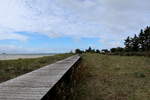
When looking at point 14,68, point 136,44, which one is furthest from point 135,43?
point 14,68

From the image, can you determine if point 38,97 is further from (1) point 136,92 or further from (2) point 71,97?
(1) point 136,92

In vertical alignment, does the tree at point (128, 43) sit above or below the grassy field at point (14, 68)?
above

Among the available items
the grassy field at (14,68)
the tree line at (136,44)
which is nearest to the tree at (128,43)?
the tree line at (136,44)

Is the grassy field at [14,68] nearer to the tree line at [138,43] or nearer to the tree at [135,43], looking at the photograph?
the tree line at [138,43]

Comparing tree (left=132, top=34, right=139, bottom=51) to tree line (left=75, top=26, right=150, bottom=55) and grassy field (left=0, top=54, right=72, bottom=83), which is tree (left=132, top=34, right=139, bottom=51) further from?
grassy field (left=0, top=54, right=72, bottom=83)

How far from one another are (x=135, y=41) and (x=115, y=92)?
41.9 meters

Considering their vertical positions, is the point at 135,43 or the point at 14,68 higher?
the point at 135,43

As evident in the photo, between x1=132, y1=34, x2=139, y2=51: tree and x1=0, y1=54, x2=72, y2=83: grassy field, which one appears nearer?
x1=0, y1=54, x2=72, y2=83: grassy field

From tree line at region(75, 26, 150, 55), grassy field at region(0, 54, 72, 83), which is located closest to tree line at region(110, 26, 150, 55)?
tree line at region(75, 26, 150, 55)

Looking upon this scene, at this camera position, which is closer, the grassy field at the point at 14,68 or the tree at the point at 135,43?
the grassy field at the point at 14,68

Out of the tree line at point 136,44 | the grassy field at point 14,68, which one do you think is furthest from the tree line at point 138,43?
the grassy field at point 14,68

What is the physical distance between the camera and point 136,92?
18.8ft

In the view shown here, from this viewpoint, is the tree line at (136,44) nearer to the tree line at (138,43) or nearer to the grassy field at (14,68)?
the tree line at (138,43)

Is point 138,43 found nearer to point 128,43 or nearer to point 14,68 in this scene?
point 128,43
